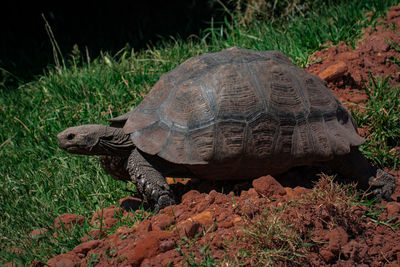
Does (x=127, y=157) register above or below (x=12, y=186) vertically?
above

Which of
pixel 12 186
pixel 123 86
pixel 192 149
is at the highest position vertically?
pixel 192 149

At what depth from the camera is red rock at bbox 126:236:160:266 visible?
292cm

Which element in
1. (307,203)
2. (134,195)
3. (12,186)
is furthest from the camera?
(12,186)

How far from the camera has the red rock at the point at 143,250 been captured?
2922mm

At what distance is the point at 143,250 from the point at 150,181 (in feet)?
2.38

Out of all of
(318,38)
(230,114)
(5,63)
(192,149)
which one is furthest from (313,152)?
(5,63)

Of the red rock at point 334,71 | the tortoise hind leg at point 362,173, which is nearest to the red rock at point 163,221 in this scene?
the tortoise hind leg at point 362,173

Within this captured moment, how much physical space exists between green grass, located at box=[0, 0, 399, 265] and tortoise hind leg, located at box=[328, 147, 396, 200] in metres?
0.50

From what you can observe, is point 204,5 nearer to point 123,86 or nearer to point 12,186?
point 123,86

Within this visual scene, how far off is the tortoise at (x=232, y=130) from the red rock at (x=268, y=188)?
0.45ft

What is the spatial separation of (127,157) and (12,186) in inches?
62.2

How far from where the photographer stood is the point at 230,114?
11.3 ft

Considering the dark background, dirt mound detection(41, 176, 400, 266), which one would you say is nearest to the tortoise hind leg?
dirt mound detection(41, 176, 400, 266)

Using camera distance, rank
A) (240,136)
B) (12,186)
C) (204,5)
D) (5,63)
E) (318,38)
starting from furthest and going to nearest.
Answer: (204,5) < (5,63) < (318,38) < (12,186) < (240,136)
